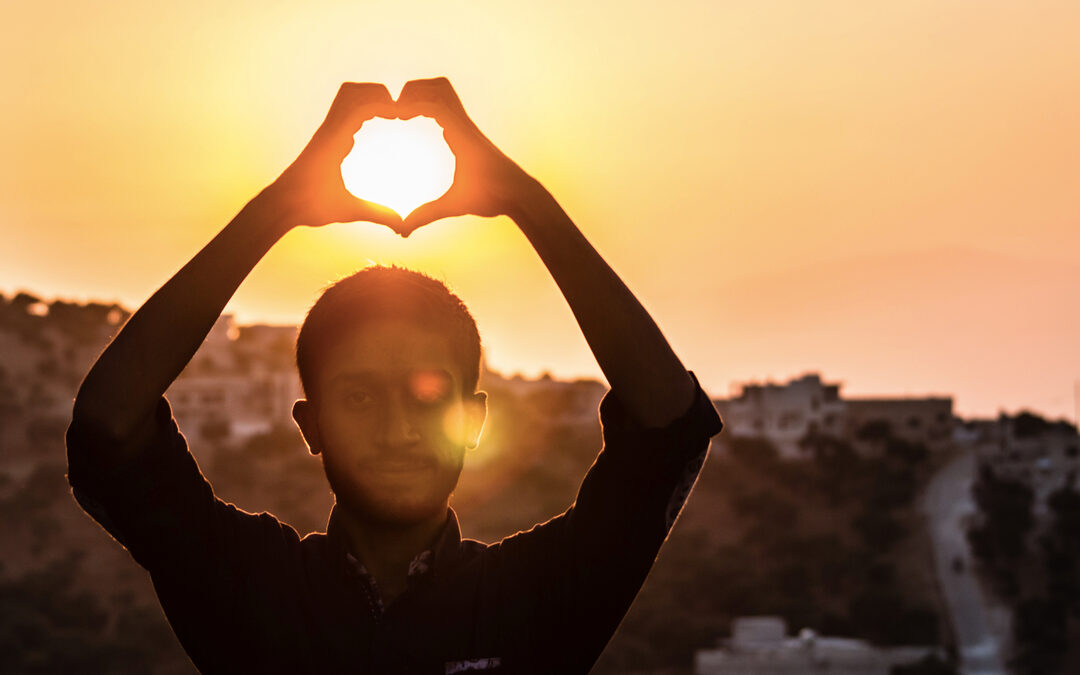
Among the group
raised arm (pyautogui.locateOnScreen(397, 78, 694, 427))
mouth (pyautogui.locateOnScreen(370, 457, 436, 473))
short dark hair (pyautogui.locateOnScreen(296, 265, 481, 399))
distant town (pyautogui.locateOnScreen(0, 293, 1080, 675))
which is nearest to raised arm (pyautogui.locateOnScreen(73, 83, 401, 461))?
raised arm (pyautogui.locateOnScreen(397, 78, 694, 427))

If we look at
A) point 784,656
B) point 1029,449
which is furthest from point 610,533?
point 1029,449

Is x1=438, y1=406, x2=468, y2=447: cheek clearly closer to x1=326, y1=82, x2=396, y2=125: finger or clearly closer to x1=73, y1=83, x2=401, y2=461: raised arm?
x1=73, y1=83, x2=401, y2=461: raised arm

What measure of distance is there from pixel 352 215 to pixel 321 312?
0.29 m

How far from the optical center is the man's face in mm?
3285

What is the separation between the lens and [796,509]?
324 ft

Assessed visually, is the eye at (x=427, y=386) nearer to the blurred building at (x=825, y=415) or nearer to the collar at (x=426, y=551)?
the collar at (x=426, y=551)

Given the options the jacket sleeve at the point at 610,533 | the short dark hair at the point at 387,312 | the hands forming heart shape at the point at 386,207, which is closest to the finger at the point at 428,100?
the hands forming heart shape at the point at 386,207

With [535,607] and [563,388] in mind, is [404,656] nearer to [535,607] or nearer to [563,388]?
[535,607]

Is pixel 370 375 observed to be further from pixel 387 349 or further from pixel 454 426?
pixel 454 426

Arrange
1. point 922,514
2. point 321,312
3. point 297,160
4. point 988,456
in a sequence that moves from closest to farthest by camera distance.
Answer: point 297,160 → point 321,312 → point 922,514 → point 988,456

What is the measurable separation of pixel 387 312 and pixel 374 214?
0.25 m

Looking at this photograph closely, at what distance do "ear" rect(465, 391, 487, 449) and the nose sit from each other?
148mm

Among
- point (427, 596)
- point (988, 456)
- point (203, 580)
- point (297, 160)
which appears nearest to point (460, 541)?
point (427, 596)

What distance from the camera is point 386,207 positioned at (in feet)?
10.5
